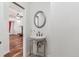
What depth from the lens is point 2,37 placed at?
169 centimetres

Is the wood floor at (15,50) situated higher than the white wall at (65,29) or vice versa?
the white wall at (65,29)

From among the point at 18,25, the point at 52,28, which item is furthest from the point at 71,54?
the point at 18,25

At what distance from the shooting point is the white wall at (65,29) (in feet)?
3.43

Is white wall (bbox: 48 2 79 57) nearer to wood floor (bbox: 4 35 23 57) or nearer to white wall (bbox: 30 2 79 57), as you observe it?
white wall (bbox: 30 2 79 57)

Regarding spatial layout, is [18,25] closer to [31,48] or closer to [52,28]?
[31,48]

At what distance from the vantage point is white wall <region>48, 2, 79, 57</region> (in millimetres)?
1046

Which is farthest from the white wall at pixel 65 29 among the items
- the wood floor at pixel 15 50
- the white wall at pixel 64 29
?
the wood floor at pixel 15 50

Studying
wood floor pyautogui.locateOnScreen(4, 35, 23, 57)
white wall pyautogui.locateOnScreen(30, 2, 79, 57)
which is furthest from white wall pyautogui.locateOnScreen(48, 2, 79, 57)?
wood floor pyautogui.locateOnScreen(4, 35, 23, 57)

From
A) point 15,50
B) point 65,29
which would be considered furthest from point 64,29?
point 15,50

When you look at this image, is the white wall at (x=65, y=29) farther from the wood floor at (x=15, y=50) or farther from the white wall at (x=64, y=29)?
the wood floor at (x=15, y=50)

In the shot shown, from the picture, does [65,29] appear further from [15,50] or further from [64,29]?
[15,50]

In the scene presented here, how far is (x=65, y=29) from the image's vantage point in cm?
108

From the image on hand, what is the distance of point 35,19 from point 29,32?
20.1 inches

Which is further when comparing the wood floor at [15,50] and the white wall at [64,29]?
the wood floor at [15,50]
